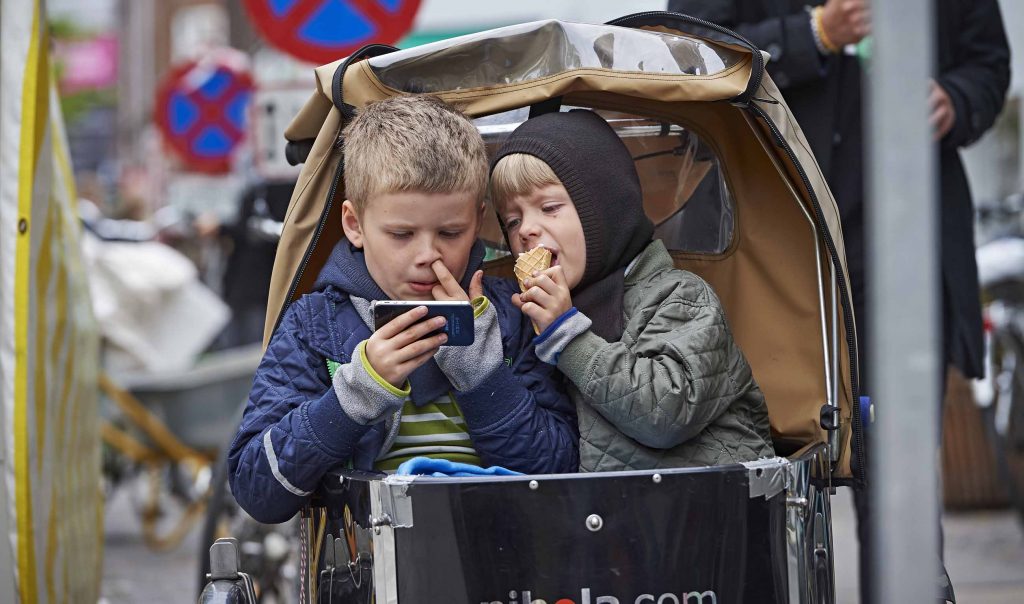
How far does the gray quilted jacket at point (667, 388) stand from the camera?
8.40 ft

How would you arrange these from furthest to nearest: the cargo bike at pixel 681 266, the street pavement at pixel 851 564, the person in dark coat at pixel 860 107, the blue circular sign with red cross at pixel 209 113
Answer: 1. the blue circular sign with red cross at pixel 209 113
2. the street pavement at pixel 851 564
3. the person in dark coat at pixel 860 107
4. the cargo bike at pixel 681 266

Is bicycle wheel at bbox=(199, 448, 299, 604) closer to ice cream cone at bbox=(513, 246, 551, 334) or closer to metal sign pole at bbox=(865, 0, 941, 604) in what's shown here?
ice cream cone at bbox=(513, 246, 551, 334)

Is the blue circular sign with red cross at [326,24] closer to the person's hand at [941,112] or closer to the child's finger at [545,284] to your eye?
the person's hand at [941,112]

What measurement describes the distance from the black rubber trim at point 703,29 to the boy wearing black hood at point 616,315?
0.74ft

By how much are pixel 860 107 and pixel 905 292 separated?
2.35m

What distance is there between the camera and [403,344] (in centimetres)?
242

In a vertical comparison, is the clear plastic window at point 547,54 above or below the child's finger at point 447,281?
above

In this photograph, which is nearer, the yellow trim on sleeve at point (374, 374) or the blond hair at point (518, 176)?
the yellow trim on sleeve at point (374, 374)

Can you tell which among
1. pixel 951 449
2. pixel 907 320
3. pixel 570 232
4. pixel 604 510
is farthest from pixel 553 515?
pixel 951 449

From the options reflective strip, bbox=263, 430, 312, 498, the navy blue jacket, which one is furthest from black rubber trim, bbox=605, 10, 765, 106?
reflective strip, bbox=263, 430, 312, 498

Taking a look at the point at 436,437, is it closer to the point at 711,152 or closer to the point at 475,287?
the point at 475,287

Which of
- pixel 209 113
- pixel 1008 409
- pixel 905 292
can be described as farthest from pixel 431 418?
pixel 209 113

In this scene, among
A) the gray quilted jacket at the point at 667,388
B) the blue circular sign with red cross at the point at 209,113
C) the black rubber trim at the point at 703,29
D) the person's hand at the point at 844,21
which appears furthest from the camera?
→ the blue circular sign with red cross at the point at 209,113

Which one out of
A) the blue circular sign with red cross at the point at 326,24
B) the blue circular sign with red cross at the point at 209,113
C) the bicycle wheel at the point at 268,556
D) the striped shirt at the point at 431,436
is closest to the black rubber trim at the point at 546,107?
the striped shirt at the point at 431,436
